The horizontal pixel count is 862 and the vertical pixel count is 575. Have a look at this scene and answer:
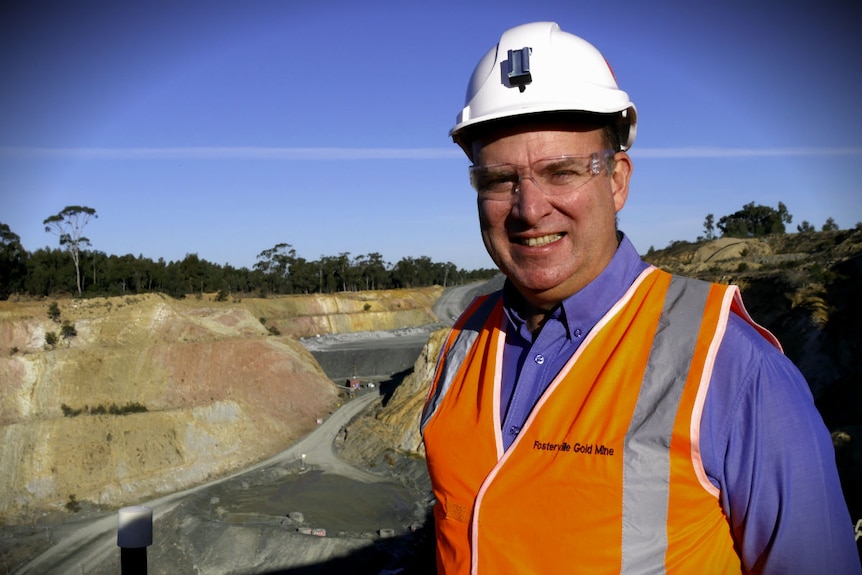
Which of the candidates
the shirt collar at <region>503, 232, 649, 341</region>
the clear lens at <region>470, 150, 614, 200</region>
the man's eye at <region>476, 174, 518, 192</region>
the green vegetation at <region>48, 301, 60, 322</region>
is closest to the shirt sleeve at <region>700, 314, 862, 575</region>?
the shirt collar at <region>503, 232, 649, 341</region>

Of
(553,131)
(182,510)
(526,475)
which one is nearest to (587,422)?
(526,475)

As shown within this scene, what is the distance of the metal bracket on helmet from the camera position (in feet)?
6.32

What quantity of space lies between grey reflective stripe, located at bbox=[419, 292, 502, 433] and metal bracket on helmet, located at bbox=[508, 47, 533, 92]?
76cm

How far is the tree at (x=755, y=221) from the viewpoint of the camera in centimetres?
5691

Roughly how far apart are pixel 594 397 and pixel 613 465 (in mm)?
173

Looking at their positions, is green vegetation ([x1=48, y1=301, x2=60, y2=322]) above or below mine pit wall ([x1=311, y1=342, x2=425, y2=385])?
above

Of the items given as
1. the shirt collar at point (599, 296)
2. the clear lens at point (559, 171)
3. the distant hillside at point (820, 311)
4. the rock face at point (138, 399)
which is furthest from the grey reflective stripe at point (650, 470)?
the rock face at point (138, 399)

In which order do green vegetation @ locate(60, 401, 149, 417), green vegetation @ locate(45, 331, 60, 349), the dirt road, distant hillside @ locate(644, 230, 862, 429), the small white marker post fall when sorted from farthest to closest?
green vegetation @ locate(45, 331, 60, 349) < green vegetation @ locate(60, 401, 149, 417) < distant hillside @ locate(644, 230, 862, 429) < the dirt road < the small white marker post

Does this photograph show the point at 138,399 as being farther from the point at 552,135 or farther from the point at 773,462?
the point at 773,462

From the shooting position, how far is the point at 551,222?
6.06 feet

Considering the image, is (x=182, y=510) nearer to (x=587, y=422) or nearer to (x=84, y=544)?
(x=84, y=544)

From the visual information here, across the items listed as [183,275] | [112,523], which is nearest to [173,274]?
[183,275]

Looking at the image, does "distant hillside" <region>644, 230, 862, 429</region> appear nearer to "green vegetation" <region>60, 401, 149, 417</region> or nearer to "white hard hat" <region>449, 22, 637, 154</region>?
"white hard hat" <region>449, 22, 637, 154</region>

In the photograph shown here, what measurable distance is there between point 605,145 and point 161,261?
213 ft
